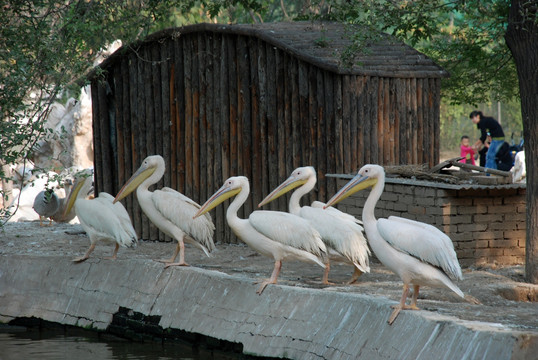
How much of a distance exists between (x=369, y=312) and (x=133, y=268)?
132 inches

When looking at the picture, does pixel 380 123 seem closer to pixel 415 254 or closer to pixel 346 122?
pixel 346 122

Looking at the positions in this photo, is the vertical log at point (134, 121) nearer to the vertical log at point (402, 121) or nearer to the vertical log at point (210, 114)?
the vertical log at point (210, 114)

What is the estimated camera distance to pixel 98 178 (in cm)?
1401

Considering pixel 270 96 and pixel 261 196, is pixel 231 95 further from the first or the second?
pixel 261 196

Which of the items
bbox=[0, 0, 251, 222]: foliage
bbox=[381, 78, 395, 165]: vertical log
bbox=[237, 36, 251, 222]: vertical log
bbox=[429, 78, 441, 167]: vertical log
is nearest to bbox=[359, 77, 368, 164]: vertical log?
bbox=[381, 78, 395, 165]: vertical log

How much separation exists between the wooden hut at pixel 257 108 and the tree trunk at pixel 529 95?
63.5 inches

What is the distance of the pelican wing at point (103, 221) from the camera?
952 centimetres

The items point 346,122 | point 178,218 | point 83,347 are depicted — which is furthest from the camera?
point 346,122

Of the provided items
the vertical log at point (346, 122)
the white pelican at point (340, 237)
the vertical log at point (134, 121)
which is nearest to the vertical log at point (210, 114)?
the vertical log at point (134, 121)

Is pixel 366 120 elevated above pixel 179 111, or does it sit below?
below

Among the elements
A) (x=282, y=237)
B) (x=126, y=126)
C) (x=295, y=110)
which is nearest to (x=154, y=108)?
(x=126, y=126)

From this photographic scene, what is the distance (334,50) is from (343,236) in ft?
12.4

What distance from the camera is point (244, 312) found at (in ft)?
26.2

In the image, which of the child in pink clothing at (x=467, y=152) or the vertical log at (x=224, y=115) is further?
the child in pink clothing at (x=467, y=152)
